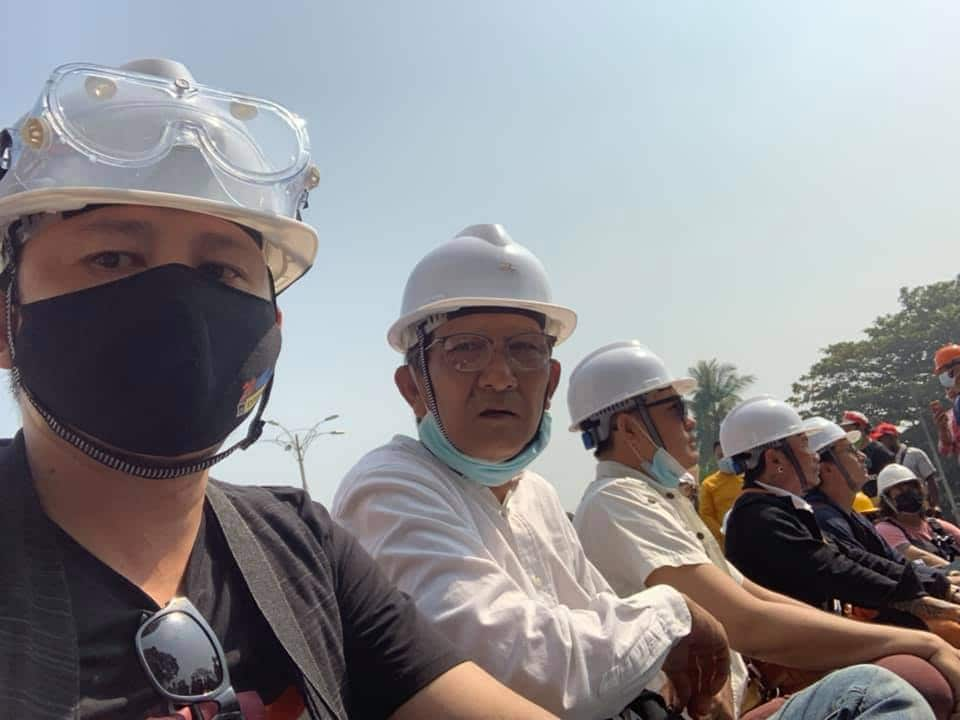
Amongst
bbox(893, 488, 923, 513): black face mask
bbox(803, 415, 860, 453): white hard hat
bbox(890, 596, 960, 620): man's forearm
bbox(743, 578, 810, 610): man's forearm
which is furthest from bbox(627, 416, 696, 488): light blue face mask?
bbox(893, 488, 923, 513): black face mask

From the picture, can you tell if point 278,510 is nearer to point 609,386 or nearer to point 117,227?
point 117,227

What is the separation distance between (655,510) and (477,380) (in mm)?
991

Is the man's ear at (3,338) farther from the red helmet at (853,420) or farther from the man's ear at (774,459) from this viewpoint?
the red helmet at (853,420)

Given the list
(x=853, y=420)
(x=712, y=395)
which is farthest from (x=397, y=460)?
(x=712, y=395)

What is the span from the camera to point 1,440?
4.86 feet

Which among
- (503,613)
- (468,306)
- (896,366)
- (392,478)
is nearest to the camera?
(503,613)

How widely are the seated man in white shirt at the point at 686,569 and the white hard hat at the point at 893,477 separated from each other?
6.22m

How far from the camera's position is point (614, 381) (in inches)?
150

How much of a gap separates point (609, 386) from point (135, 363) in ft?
9.12

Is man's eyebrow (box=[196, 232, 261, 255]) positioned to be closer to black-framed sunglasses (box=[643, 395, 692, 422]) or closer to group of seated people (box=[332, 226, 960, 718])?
group of seated people (box=[332, 226, 960, 718])

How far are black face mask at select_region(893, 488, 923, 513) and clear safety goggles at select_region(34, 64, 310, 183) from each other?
908cm

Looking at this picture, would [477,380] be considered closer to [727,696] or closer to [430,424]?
[430,424]

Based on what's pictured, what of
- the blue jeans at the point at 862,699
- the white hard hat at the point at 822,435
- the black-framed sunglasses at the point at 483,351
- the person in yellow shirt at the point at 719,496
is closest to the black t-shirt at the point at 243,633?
the blue jeans at the point at 862,699

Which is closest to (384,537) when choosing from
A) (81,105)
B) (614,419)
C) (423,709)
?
(423,709)
